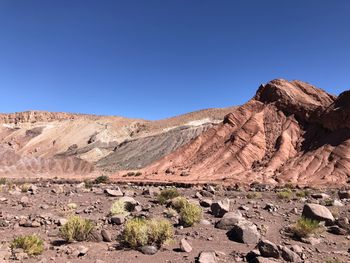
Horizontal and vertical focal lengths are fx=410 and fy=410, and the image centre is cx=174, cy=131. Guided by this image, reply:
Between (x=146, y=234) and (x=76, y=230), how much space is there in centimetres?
182

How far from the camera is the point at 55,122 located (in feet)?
431

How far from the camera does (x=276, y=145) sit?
51.2 m

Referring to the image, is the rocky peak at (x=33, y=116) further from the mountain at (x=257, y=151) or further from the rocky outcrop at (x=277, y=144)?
the rocky outcrop at (x=277, y=144)

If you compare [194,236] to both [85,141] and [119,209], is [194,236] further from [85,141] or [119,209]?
[85,141]

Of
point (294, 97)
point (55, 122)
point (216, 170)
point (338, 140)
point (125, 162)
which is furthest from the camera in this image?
point (55, 122)

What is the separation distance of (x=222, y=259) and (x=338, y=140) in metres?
40.4

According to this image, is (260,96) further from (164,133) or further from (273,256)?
(273,256)

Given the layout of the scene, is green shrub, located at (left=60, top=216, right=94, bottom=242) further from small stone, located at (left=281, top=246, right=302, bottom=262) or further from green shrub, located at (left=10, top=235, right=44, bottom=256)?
small stone, located at (left=281, top=246, right=302, bottom=262)

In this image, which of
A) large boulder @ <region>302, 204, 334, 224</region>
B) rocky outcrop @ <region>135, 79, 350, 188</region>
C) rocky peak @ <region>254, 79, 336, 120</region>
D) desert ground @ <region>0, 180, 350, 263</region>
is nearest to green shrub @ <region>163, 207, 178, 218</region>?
desert ground @ <region>0, 180, 350, 263</region>

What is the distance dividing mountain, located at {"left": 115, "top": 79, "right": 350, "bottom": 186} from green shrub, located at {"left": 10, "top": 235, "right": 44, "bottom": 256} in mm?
32778

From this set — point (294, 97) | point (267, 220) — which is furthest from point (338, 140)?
point (267, 220)

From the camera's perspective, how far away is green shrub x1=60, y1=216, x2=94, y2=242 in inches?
401

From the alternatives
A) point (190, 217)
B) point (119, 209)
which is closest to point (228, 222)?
point (190, 217)

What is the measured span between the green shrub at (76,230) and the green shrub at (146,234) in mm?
946
